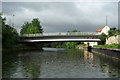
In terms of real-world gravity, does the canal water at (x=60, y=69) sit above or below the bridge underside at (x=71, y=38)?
below

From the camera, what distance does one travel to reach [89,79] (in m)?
13.3

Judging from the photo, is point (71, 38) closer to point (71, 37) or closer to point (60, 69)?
point (71, 37)

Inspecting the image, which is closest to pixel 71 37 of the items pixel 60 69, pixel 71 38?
pixel 71 38

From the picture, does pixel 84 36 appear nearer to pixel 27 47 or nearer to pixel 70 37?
pixel 70 37

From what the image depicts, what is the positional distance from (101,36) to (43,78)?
208 feet

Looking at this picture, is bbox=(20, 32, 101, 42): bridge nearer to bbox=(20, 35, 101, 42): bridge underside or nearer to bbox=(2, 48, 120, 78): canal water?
bbox=(20, 35, 101, 42): bridge underside

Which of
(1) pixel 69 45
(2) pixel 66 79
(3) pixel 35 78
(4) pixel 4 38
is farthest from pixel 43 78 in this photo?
(1) pixel 69 45

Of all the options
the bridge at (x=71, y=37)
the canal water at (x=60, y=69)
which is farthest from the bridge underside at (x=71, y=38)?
the canal water at (x=60, y=69)

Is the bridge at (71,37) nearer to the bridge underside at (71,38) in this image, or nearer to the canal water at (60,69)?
the bridge underside at (71,38)

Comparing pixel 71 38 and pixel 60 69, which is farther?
pixel 71 38

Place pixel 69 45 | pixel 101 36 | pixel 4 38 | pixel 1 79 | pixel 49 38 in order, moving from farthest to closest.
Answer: pixel 69 45 → pixel 49 38 → pixel 101 36 → pixel 4 38 → pixel 1 79

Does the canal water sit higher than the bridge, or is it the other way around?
the bridge

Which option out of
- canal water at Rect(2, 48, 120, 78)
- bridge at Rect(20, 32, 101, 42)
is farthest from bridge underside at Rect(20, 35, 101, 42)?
canal water at Rect(2, 48, 120, 78)

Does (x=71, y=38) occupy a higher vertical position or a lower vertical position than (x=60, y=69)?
higher
